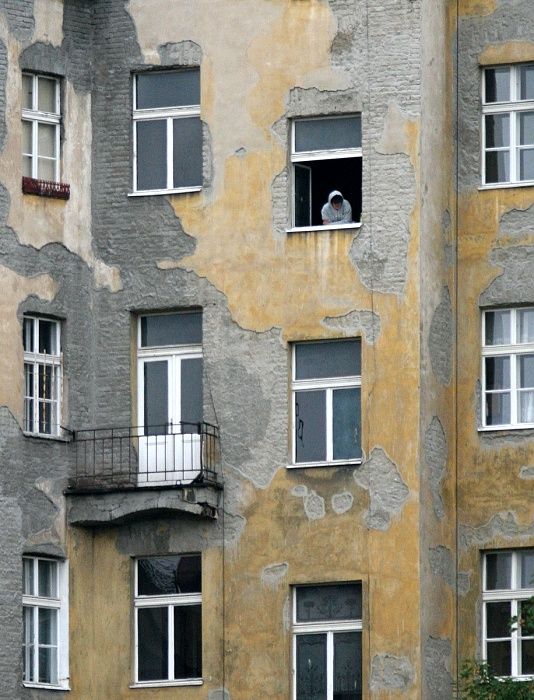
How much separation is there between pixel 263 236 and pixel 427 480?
162 inches

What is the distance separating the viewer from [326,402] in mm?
37594

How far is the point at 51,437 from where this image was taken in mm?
37750

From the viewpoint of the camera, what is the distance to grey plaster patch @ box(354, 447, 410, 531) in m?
36.8

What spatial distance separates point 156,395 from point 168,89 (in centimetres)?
439

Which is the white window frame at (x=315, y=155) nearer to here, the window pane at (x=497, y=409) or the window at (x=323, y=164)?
the window at (x=323, y=164)

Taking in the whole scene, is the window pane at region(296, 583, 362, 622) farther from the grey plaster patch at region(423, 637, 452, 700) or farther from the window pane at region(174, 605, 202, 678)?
the window pane at region(174, 605, 202, 678)

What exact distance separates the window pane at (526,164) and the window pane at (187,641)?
7.61m

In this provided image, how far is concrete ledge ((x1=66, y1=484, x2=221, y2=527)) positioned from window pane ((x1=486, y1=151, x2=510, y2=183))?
5.96 m

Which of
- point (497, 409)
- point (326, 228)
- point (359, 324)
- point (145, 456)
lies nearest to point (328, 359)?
point (359, 324)

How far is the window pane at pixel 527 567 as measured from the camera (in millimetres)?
37403

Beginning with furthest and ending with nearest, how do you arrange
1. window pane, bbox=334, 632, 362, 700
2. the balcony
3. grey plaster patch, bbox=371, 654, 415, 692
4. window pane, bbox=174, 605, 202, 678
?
window pane, bbox=174, 605, 202, 678, the balcony, window pane, bbox=334, 632, 362, 700, grey plaster patch, bbox=371, 654, 415, 692

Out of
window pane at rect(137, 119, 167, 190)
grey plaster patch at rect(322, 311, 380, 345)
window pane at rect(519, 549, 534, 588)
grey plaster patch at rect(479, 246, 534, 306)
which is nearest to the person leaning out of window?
grey plaster patch at rect(322, 311, 380, 345)

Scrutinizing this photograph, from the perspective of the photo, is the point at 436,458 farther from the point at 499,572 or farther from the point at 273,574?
the point at 273,574

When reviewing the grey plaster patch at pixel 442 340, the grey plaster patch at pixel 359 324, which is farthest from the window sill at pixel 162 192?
the grey plaster patch at pixel 442 340
